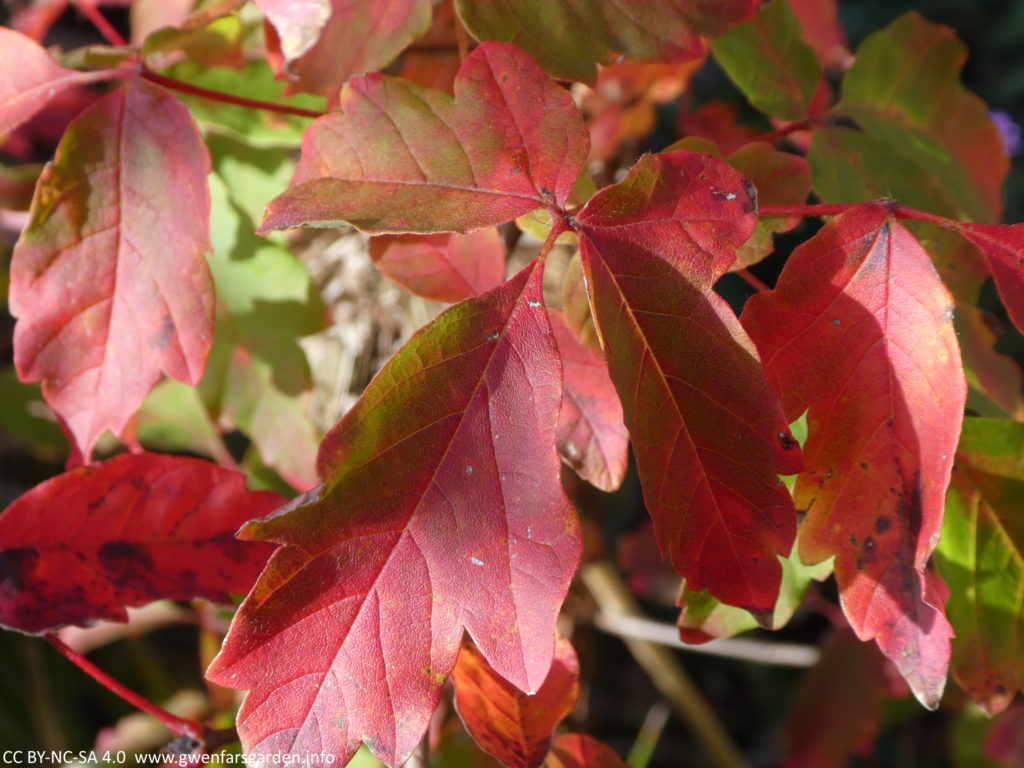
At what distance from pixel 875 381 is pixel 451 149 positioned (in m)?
0.29

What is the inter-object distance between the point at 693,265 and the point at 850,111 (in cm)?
41

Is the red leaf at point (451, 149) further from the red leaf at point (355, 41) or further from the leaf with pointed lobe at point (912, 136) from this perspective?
the leaf with pointed lobe at point (912, 136)

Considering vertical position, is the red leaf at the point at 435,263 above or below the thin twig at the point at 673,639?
above

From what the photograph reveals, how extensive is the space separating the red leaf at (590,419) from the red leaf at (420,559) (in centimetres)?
14

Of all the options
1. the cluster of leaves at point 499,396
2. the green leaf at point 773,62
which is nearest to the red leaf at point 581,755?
the cluster of leaves at point 499,396

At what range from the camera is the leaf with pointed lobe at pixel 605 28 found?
0.54 m

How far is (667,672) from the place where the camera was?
1326 mm

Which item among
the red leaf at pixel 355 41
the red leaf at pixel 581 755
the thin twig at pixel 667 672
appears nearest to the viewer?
the red leaf at pixel 355 41

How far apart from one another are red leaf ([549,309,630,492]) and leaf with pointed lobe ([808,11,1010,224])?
27 cm

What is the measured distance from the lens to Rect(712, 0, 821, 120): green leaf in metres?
0.70

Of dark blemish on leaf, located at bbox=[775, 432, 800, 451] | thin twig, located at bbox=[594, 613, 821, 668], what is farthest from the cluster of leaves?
thin twig, located at bbox=[594, 613, 821, 668]

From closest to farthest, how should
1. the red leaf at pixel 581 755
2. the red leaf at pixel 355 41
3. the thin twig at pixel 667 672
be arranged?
the red leaf at pixel 355 41, the red leaf at pixel 581 755, the thin twig at pixel 667 672

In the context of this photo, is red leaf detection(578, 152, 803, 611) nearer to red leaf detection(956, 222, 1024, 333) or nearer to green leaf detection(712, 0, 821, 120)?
red leaf detection(956, 222, 1024, 333)

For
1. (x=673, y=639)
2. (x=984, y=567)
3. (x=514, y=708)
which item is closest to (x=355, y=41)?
(x=514, y=708)
